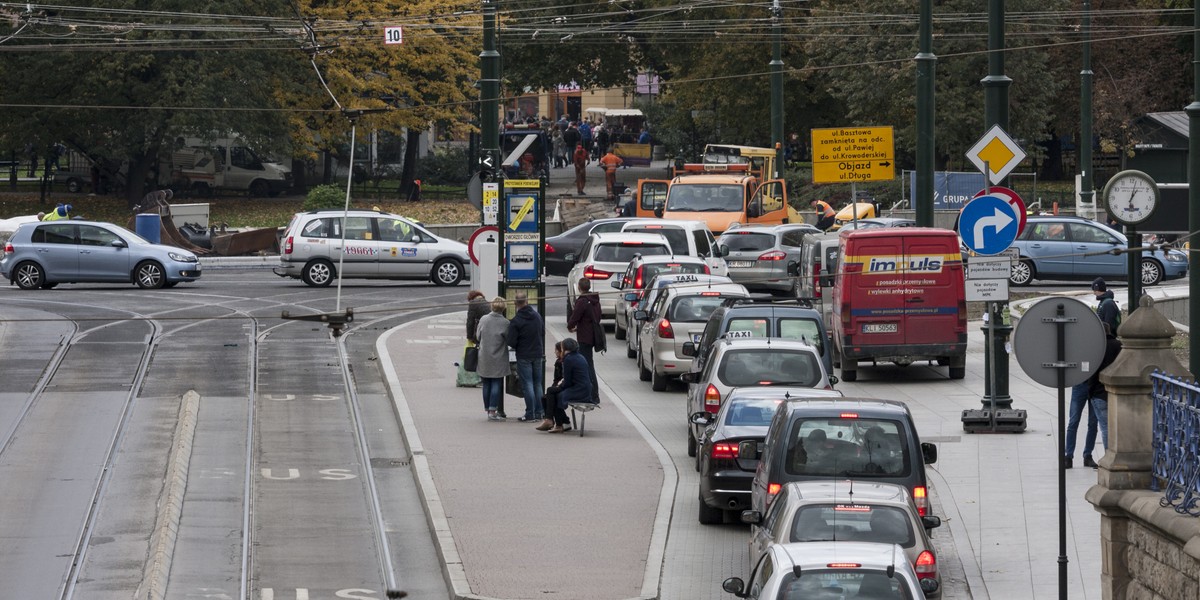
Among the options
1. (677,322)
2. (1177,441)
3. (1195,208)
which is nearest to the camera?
(1177,441)

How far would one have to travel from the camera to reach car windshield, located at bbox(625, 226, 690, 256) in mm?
32062

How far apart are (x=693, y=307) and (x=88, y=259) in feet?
54.4

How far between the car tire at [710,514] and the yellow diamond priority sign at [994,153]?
570 cm

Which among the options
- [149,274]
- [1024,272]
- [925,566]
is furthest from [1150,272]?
[925,566]

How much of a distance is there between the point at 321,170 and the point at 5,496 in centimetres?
4988

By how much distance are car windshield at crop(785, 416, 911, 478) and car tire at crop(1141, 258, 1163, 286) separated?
24.3 meters

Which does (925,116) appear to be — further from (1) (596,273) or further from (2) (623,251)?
(1) (596,273)

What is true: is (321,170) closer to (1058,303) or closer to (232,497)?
(232,497)

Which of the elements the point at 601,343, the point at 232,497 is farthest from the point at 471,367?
the point at 232,497

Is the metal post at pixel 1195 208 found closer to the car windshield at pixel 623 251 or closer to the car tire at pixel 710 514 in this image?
the car tire at pixel 710 514

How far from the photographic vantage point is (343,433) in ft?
67.6

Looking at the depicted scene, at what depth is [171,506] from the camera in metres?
16.1

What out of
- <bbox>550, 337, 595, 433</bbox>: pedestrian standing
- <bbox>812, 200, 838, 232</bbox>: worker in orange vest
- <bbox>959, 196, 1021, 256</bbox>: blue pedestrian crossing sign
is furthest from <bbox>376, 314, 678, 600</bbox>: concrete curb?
<bbox>812, 200, 838, 232</bbox>: worker in orange vest

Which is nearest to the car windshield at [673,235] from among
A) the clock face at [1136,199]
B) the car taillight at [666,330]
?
the car taillight at [666,330]
